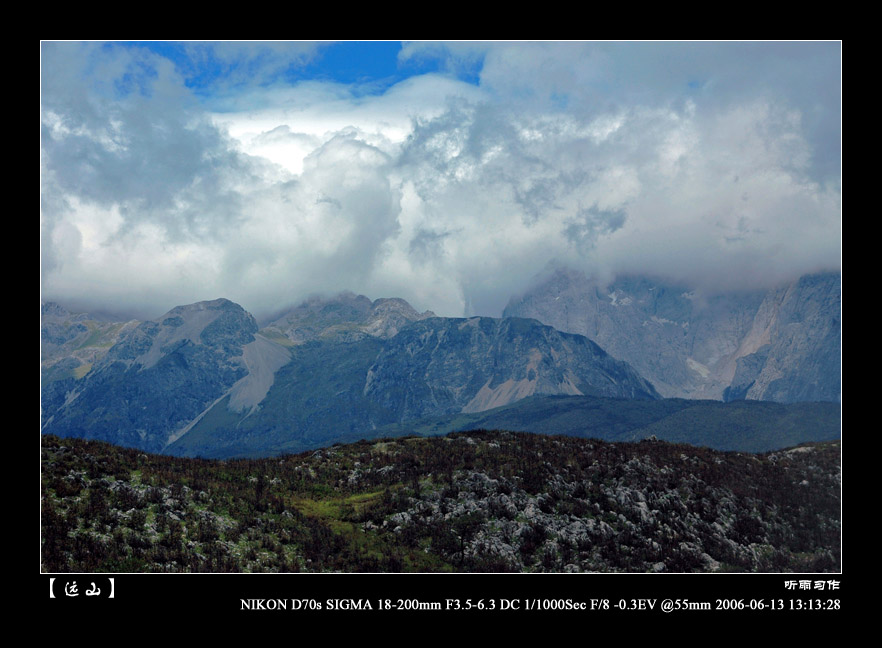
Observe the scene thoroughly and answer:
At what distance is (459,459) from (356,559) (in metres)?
18.9

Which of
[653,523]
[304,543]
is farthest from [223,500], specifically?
[653,523]

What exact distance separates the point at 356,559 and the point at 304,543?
3920mm

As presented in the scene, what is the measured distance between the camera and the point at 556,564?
50875 mm
